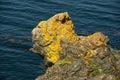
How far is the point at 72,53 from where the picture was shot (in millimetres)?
43969

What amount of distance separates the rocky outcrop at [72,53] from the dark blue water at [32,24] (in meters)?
3.21

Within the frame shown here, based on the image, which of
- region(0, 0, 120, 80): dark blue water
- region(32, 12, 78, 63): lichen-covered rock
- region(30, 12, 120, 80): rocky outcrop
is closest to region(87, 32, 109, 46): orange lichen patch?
region(30, 12, 120, 80): rocky outcrop

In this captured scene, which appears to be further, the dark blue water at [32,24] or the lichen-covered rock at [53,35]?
the dark blue water at [32,24]

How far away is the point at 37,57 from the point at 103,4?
126 ft

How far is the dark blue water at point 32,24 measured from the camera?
160 feet

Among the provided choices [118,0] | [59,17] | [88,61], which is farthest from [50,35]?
[118,0]

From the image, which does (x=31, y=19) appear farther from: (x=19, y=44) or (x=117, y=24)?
(x=117, y=24)

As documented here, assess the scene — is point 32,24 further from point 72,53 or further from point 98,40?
point 98,40

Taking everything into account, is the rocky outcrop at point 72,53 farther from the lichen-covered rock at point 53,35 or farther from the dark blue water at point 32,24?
the dark blue water at point 32,24

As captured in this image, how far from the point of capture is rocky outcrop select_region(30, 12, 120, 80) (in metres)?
36.9

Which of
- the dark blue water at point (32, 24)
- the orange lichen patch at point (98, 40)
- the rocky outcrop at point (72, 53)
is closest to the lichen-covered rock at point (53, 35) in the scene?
the rocky outcrop at point (72, 53)

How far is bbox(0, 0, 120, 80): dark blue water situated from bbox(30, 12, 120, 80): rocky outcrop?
3209 millimetres

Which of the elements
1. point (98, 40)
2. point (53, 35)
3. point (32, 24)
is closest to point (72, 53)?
point (98, 40)

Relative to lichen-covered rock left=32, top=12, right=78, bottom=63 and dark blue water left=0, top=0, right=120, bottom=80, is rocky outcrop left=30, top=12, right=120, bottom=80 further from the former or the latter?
dark blue water left=0, top=0, right=120, bottom=80
